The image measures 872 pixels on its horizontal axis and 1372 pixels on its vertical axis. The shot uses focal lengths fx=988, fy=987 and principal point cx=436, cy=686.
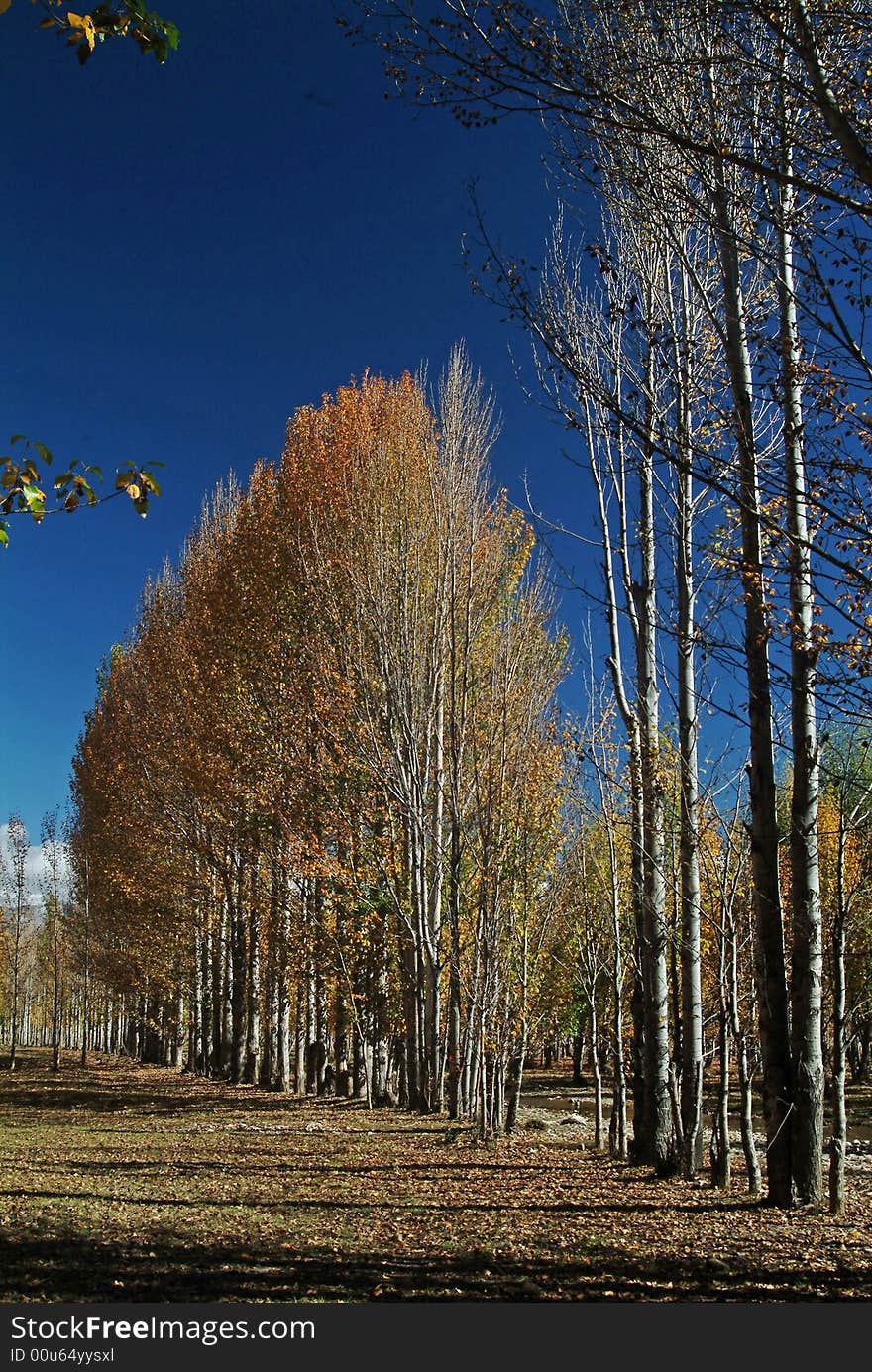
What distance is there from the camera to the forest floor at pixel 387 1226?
5305mm

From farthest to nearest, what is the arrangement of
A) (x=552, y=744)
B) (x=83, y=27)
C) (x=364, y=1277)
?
(x=552, y=744)
(x=364, y=1277)
(x=83, y=27)

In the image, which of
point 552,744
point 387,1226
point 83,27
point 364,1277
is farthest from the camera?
point 552,744

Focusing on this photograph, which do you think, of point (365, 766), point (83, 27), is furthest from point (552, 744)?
point (83, 27)

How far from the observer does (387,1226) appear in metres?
6.92

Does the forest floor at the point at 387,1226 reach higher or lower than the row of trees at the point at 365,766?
lower

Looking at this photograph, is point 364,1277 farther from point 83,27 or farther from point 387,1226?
point 83,27

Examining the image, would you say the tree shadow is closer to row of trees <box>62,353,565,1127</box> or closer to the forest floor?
the forest floor

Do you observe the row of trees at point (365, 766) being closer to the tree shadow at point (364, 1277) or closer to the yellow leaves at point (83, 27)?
the tree shadow at point (364, 1277)

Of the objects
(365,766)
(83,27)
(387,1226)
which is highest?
(83,27)

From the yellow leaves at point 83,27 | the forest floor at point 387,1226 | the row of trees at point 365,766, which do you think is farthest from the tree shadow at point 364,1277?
the row of trees at point 365,766

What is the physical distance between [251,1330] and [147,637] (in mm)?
21920

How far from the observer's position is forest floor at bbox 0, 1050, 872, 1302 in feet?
17.4

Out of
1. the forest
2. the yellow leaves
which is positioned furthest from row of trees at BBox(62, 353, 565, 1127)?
the yellow leaves

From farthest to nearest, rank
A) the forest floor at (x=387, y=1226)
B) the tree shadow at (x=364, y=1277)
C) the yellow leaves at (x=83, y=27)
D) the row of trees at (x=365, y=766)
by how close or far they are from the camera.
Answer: the row of trees at (x=365, y=766) → the forest floor at (x=387, y=1226) → the tree shadow at (x=364, y=1277) → the yellow leaves at (x=83, y=27)
